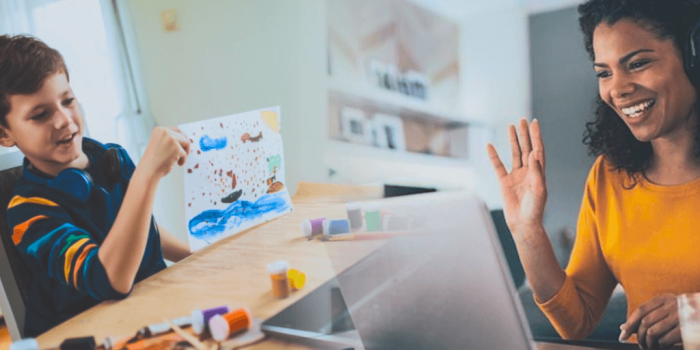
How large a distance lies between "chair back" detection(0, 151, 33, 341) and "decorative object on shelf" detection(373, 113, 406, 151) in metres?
0.62

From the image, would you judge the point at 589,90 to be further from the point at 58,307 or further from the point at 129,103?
the point at 58,307

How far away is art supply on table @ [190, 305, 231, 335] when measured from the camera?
2.53ft

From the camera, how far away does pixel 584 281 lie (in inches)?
36.3

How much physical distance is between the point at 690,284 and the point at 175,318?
0.81 metres

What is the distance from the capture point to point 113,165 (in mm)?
934

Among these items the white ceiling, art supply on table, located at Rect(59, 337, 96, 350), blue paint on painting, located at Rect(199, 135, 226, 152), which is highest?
the white ceiling

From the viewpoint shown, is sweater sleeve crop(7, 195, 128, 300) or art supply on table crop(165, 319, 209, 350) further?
sweater sleeve crop(7, 195, 128, 300)

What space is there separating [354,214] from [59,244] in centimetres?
49

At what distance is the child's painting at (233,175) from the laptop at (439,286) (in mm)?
381

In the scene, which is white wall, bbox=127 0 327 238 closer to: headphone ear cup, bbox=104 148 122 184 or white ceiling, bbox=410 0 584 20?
headphone ear cup, bbox=104 148 122 184

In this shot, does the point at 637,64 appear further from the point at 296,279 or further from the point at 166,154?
the point at 166,154

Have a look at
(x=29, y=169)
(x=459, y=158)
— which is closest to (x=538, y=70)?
(x=459, y=158)

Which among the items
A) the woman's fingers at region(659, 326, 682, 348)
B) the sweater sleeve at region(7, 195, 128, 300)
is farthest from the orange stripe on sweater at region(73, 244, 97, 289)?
the woman's fingers at region(659, 326, 682, 348)

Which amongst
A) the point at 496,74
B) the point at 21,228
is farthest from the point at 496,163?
the point at 21,228
